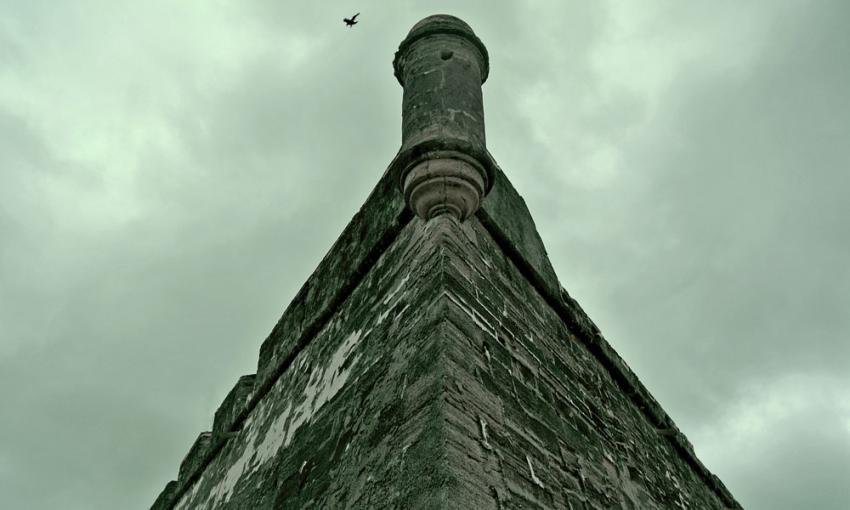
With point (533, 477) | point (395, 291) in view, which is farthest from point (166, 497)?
point (533, 477)

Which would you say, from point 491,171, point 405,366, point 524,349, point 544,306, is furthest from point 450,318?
point 544,306

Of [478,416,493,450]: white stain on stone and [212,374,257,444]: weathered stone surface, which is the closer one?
[478,416,493,450]: white stain on stone

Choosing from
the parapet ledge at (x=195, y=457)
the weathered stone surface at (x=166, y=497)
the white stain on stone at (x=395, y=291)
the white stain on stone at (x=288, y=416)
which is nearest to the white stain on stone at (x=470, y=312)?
the white stain on stone at (x=395, y=291)

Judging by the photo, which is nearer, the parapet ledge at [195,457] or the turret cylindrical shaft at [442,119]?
the turret cylindrical shaft at [442,119]

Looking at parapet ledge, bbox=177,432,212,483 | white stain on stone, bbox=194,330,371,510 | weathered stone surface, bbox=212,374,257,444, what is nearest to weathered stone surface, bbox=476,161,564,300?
white stain on stone, bbox=194,330,371,510

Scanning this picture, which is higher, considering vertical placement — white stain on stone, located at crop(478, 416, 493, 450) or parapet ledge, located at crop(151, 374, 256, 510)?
parapet ledge, located at crop(151, 374, 256, 510)

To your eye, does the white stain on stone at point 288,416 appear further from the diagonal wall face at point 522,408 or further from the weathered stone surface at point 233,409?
the diagonal wall face at point 522,408

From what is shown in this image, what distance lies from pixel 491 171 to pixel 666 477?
117 inches

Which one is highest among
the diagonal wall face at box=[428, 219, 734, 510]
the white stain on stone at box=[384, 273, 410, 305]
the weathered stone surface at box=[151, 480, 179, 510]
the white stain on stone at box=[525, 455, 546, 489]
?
the weathered stone surface at box=[151, 480, 179, 510]

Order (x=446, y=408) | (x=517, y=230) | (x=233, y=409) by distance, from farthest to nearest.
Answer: (x=233, y=409)
(x=517, y=230)
(x=446, y=408)

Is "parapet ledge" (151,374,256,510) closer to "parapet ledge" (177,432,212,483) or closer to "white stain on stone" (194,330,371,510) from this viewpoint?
"parapet ledge" (177,432,212,483)

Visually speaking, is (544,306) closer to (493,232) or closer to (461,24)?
(493,232)

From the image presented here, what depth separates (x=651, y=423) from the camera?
17.2 feet

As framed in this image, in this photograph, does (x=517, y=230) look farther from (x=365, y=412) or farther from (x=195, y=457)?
(x=195, y=457)
